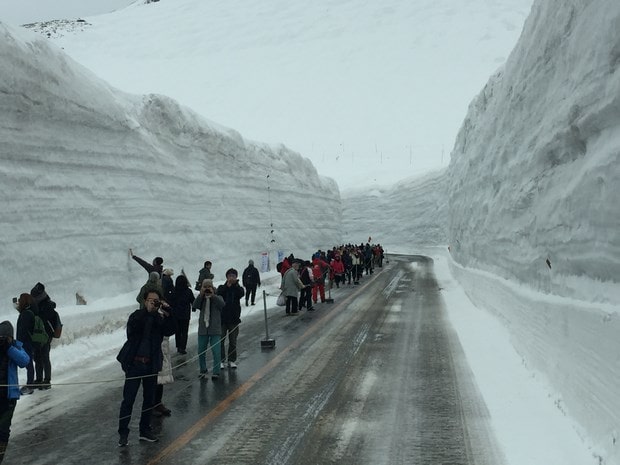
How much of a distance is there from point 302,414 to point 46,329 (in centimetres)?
461

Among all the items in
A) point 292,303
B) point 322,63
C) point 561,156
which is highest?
point 322,63

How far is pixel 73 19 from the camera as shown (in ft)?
618

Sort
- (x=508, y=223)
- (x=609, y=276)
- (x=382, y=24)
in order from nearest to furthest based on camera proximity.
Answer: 1. (x=609, y=276)
2. (x=508, y=223)
3. (x=382, y=24)

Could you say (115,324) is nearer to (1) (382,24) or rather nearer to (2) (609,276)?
(2) (609,276)

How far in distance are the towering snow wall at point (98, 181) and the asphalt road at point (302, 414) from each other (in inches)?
207

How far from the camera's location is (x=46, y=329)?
9.20 m

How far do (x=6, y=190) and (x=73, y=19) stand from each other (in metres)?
200

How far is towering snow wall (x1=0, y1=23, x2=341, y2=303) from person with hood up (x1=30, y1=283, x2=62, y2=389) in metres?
4.13

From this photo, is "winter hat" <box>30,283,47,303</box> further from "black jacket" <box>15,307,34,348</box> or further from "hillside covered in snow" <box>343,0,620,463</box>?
"hillside covered in snow" <box>343,0,620,463</box>

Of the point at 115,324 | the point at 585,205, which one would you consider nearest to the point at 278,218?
the point at 115,324

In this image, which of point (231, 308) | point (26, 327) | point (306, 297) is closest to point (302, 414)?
point (231, 308)

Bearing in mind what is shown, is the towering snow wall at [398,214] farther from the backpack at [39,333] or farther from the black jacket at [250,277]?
the backpack at [39,333]

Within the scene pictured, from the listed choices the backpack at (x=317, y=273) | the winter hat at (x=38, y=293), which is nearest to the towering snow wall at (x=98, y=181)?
the winter hat at (x=38, y=293)

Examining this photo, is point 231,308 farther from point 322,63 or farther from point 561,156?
point 322,63
